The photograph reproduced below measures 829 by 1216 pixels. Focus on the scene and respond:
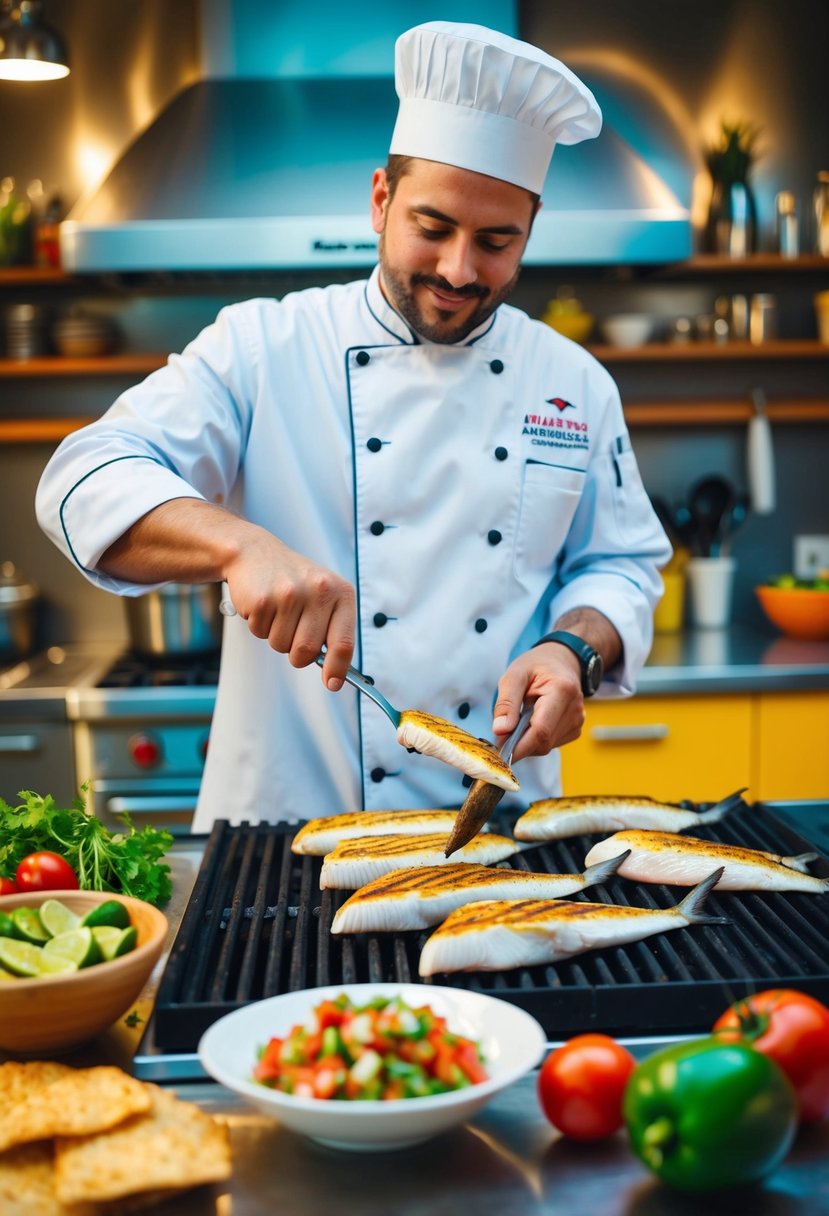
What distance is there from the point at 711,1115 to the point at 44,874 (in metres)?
0.88

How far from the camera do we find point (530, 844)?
183 cm

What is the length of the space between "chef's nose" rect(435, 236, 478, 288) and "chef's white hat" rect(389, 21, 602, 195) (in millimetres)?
Answer: 137

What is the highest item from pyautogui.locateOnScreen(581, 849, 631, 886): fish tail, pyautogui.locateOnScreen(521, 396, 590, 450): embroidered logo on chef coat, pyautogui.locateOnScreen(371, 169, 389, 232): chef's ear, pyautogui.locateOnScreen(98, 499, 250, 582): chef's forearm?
pyautogui.locateOnScreen(371, 169, 389, 232): chef's ear

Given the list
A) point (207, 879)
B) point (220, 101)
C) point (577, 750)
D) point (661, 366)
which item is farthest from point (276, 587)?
point (661, 366)

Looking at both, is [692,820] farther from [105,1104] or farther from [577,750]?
[577,750]

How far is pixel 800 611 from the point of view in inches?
159

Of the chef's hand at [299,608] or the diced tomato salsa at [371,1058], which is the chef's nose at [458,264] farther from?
the diced tomato salsa at [371,1058]

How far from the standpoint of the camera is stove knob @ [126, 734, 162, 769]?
3.51m

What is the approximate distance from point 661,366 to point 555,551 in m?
2.23

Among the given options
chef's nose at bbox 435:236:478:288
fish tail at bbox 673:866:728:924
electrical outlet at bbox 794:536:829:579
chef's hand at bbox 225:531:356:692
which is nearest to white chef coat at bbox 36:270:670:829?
chef's nose at bbox 435:236:478:288

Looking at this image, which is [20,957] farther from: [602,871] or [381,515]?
[381,515]

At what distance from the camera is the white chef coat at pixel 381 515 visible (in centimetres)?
229

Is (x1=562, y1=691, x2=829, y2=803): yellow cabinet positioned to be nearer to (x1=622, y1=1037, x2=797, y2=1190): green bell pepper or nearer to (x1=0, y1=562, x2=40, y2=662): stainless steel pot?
(x1=0, y1=562, x2=40, y2=662): stainless steel pot

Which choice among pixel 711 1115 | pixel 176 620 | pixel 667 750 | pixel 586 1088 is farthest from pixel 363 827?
pixel 176 620
